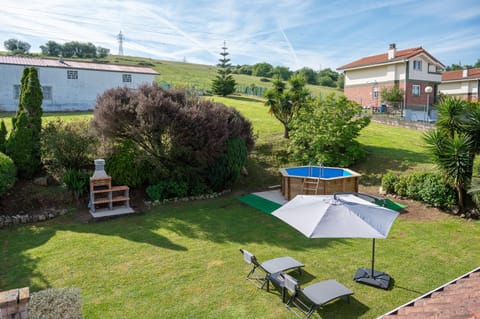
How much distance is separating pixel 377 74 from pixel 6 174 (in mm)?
36013

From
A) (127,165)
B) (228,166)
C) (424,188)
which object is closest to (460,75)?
(424,188)

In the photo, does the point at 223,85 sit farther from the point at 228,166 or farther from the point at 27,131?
the point at 27,131

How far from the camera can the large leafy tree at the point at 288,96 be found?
1755 centimetres

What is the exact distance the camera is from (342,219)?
5.57 meters

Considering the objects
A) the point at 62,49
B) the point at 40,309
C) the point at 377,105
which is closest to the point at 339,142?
the point at 40,309

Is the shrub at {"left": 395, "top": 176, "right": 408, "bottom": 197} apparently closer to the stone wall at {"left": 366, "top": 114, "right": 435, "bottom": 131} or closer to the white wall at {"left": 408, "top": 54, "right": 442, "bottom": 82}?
the stone wall at {"left": 366, "top": 114, "right": 435, "bottom": 131}

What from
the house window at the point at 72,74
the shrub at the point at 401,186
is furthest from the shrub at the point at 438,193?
the house window at the point at 72,74

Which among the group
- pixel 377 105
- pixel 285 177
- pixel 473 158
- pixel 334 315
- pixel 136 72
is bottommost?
pixel 334 315

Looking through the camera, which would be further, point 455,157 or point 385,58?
point 385,58

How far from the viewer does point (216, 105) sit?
13.3 meters

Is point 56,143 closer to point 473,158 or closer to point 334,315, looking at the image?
point 334,315

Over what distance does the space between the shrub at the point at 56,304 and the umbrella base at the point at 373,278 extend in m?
5.01

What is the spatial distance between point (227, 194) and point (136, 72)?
70.0 feet

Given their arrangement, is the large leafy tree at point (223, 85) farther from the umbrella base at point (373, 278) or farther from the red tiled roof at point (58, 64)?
the umbrella base at point (373, 278)
